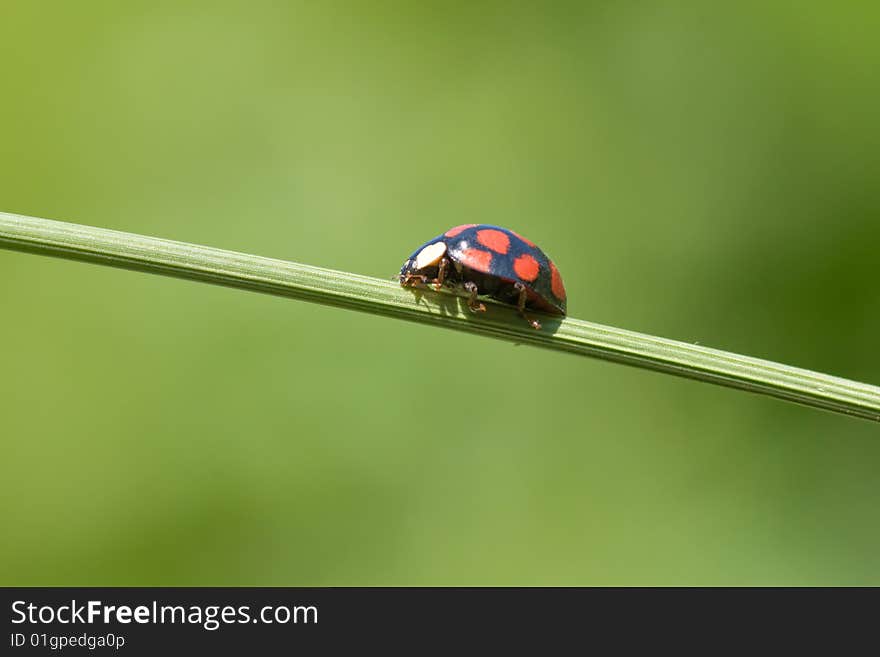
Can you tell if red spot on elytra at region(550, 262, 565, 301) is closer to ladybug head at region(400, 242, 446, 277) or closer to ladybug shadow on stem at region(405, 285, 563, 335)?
ladybug shadow on stem at region(405, 285, 563, 335)

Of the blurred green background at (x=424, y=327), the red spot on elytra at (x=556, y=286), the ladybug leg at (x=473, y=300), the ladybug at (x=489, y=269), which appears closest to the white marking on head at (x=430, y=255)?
the ladybug at (x=489, y=269)

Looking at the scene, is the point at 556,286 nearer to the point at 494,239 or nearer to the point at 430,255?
the point at 494,239

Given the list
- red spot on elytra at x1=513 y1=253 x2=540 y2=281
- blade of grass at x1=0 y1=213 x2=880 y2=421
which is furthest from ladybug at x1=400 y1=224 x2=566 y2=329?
blade of grass at x1=0 y1=213 x2=880 y2=421

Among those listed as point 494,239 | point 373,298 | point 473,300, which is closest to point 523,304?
point 473,300

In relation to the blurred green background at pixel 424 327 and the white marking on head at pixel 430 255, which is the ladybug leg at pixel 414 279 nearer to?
the white marking on head at pixel 430 255

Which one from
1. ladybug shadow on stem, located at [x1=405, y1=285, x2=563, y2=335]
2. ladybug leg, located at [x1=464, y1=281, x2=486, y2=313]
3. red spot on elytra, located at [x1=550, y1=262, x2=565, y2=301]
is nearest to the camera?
ladybug shadow on stem, located at [x1=405, y1=285, x2=563, y2=335]
